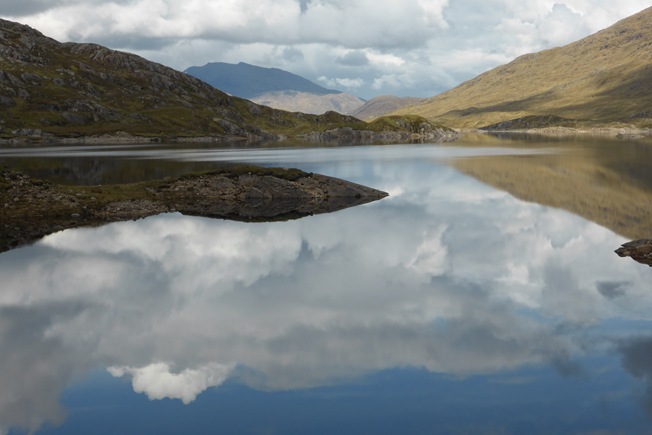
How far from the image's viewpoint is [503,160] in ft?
486

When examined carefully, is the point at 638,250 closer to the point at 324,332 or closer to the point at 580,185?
the point at 324,332

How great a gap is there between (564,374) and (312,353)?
11.2 m

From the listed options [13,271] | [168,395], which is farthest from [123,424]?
[13,271]

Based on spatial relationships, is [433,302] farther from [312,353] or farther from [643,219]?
[643,219]

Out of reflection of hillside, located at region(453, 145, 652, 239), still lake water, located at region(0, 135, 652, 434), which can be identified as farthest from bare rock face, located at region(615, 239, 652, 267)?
reflection of hillside, located at region(453, 145, 652, 239)

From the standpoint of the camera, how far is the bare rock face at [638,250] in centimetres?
4572

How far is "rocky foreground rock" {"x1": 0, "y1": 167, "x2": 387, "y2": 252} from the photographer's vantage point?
208 ft

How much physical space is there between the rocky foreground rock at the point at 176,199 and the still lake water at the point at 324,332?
7.35 metres

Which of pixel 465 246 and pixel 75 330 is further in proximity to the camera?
pixel 465 246

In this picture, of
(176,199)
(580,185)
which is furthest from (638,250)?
(176,199)

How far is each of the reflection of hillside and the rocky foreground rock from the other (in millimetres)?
26047

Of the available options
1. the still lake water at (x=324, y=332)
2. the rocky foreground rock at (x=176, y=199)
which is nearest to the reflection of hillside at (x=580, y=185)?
the still lake water at (x=324, y=332)

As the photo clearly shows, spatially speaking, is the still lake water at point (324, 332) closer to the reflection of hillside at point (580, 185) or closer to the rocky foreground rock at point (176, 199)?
the rocky foreground rock at point (176, 199)

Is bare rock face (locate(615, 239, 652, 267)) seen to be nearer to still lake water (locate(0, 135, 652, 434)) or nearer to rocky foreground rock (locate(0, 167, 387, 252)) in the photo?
still lake water (locate(0, 135, 652, 434))
